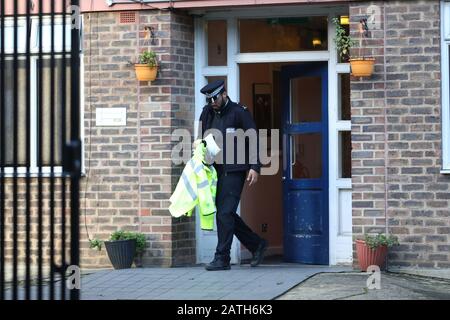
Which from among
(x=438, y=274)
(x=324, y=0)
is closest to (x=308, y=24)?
(x=324, y=0)

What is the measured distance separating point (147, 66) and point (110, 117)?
794 mm

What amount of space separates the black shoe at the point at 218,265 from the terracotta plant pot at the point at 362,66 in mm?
2475

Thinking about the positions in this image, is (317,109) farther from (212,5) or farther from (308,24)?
(212,5)

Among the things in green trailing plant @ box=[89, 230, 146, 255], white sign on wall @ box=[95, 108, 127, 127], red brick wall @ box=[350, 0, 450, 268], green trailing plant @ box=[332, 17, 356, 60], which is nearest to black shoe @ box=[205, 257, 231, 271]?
green trailing plant @ box=[89, 230, 146, 255]

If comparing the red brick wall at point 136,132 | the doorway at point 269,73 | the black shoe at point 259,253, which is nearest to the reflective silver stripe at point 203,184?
the red brick wall at point 136,132

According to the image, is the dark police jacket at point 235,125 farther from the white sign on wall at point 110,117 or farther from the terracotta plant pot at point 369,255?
the terracotta plant pot at point 369,255

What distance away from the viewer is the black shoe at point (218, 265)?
411 inches

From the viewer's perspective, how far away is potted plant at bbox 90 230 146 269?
10797mm

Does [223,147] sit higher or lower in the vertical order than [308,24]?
lower

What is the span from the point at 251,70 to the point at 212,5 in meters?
1.36

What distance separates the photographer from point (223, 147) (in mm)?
10516

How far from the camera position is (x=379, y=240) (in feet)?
33.5

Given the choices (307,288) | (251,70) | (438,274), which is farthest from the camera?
(251,70)

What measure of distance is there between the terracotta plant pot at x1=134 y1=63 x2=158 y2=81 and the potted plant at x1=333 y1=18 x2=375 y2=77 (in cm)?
208
